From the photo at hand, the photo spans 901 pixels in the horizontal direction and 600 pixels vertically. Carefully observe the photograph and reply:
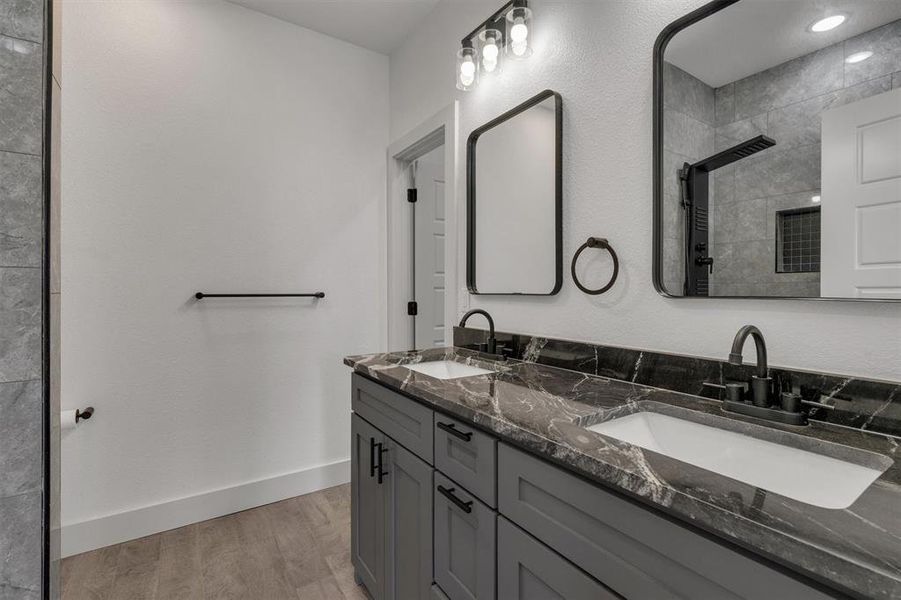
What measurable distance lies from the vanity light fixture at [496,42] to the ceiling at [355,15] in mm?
632

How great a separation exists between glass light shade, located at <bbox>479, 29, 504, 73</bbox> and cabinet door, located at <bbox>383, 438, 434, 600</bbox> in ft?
5.03

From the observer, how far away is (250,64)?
237 centimetres

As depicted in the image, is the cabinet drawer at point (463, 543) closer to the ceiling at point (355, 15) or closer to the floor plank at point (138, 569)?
the floor plank at point (138, 569)

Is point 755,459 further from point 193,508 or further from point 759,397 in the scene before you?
point 193,508

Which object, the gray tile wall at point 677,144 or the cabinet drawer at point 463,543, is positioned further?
the gray tile wall at point 677,144

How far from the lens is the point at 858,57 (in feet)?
2.94

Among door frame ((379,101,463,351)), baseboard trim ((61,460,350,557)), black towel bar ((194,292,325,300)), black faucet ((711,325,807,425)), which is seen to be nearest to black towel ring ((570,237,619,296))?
black faucet ((711,325,807,425))

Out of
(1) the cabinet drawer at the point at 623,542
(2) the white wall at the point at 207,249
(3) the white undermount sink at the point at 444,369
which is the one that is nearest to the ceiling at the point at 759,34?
(1) the cabinet drawer at the point at 623,542

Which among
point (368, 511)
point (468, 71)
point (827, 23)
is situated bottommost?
point (368, 511)

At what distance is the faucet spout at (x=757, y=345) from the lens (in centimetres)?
90

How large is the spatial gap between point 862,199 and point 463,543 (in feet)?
3.81

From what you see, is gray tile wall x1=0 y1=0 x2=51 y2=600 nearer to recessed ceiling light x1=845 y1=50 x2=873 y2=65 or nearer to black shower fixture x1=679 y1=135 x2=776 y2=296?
black shower fixture x1=679 y1=135 x2=776 y2=296

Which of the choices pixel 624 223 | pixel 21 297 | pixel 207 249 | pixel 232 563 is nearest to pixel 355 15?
pixel 207 249

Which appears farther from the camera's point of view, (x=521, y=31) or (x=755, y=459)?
(x=521, y=31)
